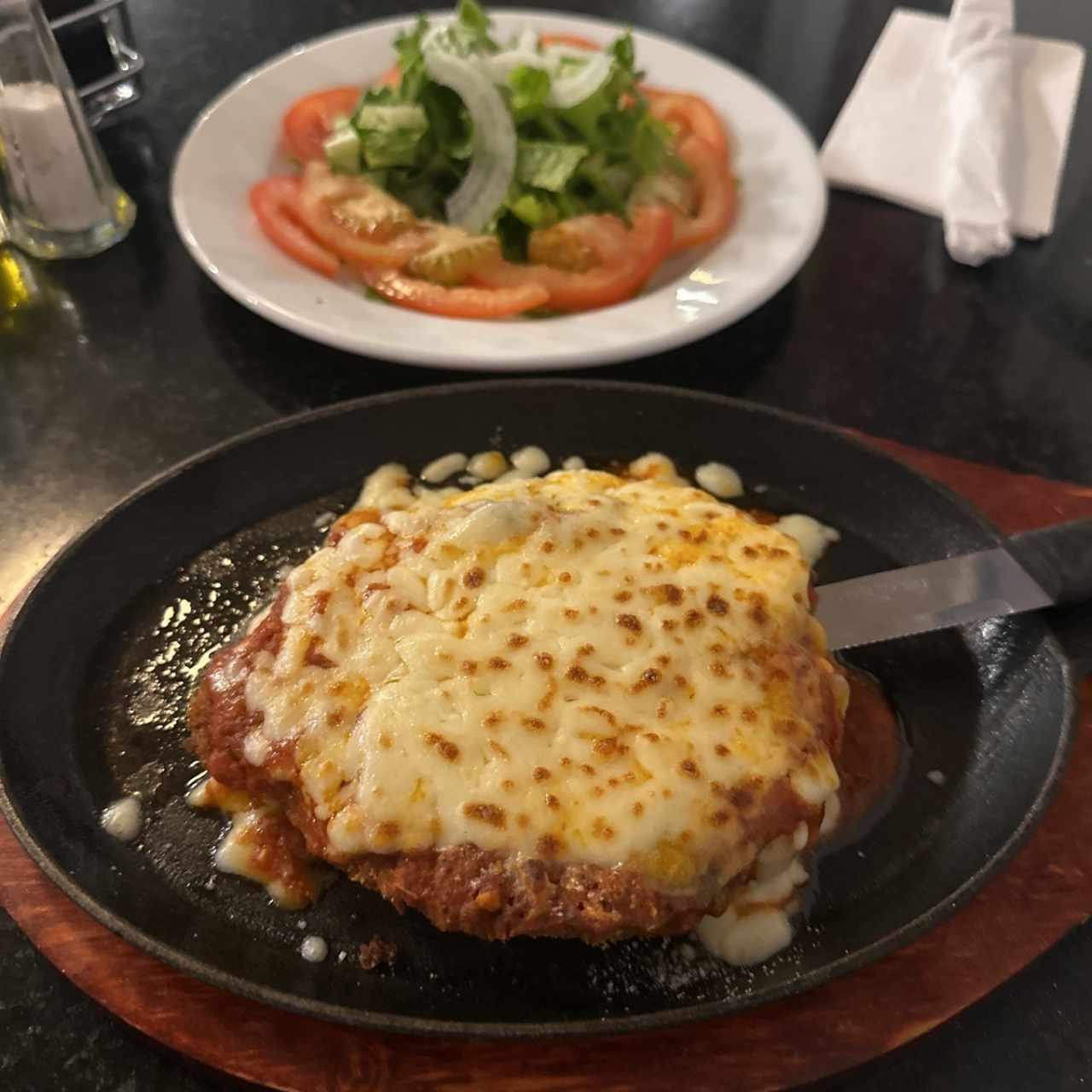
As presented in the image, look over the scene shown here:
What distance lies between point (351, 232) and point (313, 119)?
493 mm

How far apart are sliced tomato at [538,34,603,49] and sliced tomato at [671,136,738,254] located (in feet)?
1.59

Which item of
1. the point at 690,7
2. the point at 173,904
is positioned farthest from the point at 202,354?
the point at 690,7

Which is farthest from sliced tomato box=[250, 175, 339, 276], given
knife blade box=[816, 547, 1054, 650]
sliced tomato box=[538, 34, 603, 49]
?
knife blade box=[816, 547, 1054, 650]

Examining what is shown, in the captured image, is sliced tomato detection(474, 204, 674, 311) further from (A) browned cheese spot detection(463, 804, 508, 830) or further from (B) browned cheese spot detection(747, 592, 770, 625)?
(A) browned cheese spot detection(463, 804, 508, 830)

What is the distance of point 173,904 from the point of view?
122 cm

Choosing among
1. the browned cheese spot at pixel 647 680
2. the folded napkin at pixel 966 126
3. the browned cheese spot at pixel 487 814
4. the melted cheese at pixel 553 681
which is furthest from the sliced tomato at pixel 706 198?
the browned cheese spot at pixel 487 814

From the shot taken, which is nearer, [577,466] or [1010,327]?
[577,466]

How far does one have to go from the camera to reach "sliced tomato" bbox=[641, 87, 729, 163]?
266 centimetres

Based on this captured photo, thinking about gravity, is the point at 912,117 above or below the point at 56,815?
below

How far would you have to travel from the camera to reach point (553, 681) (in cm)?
125

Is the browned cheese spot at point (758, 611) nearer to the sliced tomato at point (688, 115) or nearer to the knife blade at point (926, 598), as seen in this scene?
the knife blade at point (926, 598)

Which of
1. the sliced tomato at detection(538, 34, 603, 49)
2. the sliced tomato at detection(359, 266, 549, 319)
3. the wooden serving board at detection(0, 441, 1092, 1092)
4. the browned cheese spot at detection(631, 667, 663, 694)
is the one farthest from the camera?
the sliced tomato at detection(538, 34, 603, 49)

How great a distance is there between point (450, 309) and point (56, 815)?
1.28 m

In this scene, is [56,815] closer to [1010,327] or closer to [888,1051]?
[888,1051]
